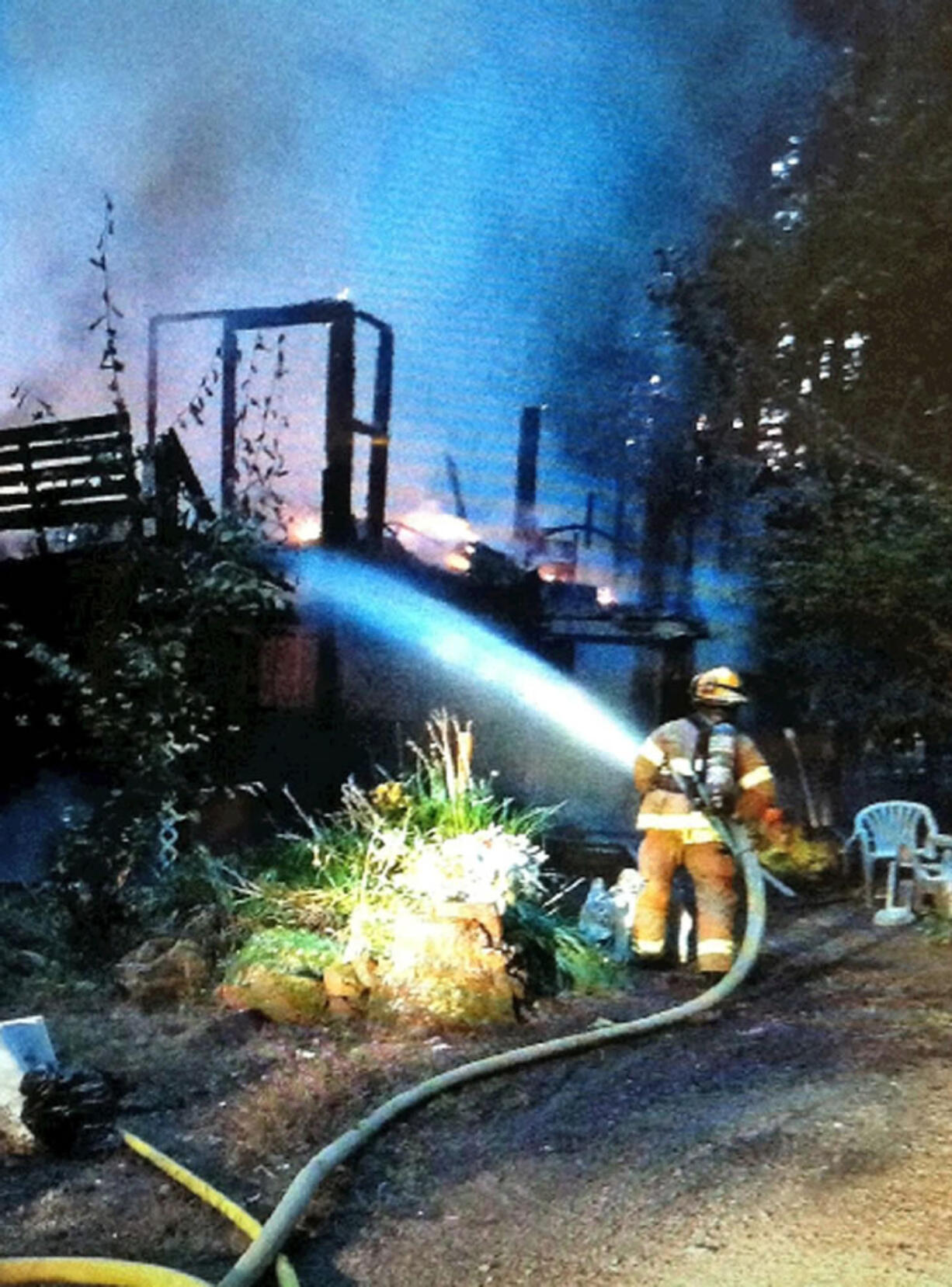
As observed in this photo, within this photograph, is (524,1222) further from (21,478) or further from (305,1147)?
(21,478)

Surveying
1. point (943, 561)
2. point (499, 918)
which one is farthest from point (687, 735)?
point (943, 561)

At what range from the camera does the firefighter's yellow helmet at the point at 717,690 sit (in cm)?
716

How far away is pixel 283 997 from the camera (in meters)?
5.88

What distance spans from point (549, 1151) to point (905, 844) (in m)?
5.65

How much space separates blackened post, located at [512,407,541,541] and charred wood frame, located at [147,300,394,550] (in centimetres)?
314

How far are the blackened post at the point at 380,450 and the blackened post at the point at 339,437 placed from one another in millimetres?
353

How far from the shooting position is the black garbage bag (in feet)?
14.3

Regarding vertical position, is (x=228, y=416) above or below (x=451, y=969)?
above

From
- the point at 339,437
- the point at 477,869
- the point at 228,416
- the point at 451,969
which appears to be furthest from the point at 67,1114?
the point at 339,437

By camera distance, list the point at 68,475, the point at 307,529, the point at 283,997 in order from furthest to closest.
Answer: the point at 307,529, the point at 68,475, the point at 283,997

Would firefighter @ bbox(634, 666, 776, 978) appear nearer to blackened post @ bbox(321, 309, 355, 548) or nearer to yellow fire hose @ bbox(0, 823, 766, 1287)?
yellow fire hose @ bbox(0, 823, 766, 1287)

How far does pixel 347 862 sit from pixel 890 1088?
301 centimetres

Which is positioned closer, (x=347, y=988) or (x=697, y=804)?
(x=347, y=988)

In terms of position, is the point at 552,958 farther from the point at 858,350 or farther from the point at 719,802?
the point at 858,350
